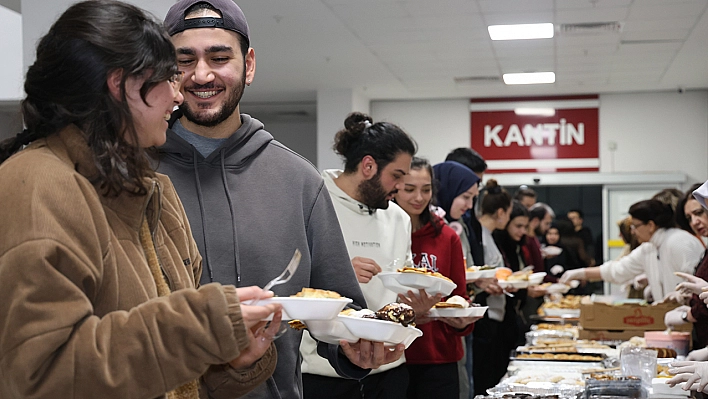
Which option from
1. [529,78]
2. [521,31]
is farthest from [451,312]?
[529,78]

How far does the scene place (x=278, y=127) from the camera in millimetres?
14609

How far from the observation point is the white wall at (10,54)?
411 centimetres

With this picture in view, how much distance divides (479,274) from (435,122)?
28.5 ft

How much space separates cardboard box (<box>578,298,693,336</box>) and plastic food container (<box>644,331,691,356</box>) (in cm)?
74

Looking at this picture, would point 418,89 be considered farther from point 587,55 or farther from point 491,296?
point 491,296

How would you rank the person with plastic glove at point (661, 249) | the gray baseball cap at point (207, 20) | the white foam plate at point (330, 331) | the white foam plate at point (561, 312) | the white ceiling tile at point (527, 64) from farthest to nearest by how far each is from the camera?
1. the white ceiling tile at point (527, 64)
2. the white foam plate at point (561, 312)
3. the person with plastic glove at point (661, 249)
4. the gray baseball cap at point (207, 20)
5. the white foam plate at point (330, 331)

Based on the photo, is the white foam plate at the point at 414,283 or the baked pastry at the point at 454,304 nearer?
the white foam plate at the point at 414,283

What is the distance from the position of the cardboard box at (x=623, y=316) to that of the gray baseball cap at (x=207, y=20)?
3587mm

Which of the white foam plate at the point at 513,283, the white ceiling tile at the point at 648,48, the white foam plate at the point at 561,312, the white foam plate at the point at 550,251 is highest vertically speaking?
the white ceiling tile at the point at 648,48

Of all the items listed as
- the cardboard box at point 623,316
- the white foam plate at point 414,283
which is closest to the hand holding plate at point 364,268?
the white foam plate at point 414,283

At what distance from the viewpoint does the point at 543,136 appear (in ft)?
41.1

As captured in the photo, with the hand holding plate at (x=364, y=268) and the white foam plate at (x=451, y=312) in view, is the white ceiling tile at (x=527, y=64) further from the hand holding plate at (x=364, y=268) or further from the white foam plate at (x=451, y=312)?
the hand holding plate at (x=364, y=268)

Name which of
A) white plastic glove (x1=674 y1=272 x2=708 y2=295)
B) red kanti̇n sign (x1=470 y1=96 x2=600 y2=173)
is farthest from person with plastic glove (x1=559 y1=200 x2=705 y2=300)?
red kanti̇n sign (x1=470 y1=96 x2=600 y2=173)

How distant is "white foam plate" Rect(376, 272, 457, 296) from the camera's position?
281cm
